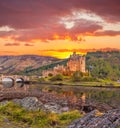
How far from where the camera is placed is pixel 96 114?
23297 mm

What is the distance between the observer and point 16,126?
27.6 meters

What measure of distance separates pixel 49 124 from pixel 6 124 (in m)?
4.05

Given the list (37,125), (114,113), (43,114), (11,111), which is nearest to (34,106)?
(11,111)

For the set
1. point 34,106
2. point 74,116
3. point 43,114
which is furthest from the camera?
point 34,106

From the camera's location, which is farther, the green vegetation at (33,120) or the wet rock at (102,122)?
the green vegetation at (33,120)

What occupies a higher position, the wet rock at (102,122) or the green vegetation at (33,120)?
the wet rock at (102,122)

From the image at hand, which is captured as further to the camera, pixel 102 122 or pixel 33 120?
pixel 33 120

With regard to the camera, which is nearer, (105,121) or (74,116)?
(105,121)

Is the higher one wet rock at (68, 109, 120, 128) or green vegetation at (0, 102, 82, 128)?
wet rock at (68, 109, 120, 128)

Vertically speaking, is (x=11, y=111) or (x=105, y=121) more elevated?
(x=105, y=121)

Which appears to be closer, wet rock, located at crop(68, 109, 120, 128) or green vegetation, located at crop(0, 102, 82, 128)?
wet rock, located at crop(68, 109, 120, 128)

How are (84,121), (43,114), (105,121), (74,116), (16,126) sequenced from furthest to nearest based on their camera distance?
1. (74,116)
2. (43,114)
3. (16,126)
4. (84,121)
5. (105,121)

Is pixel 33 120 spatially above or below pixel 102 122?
below

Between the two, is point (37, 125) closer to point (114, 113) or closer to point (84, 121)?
point (84, 121)
